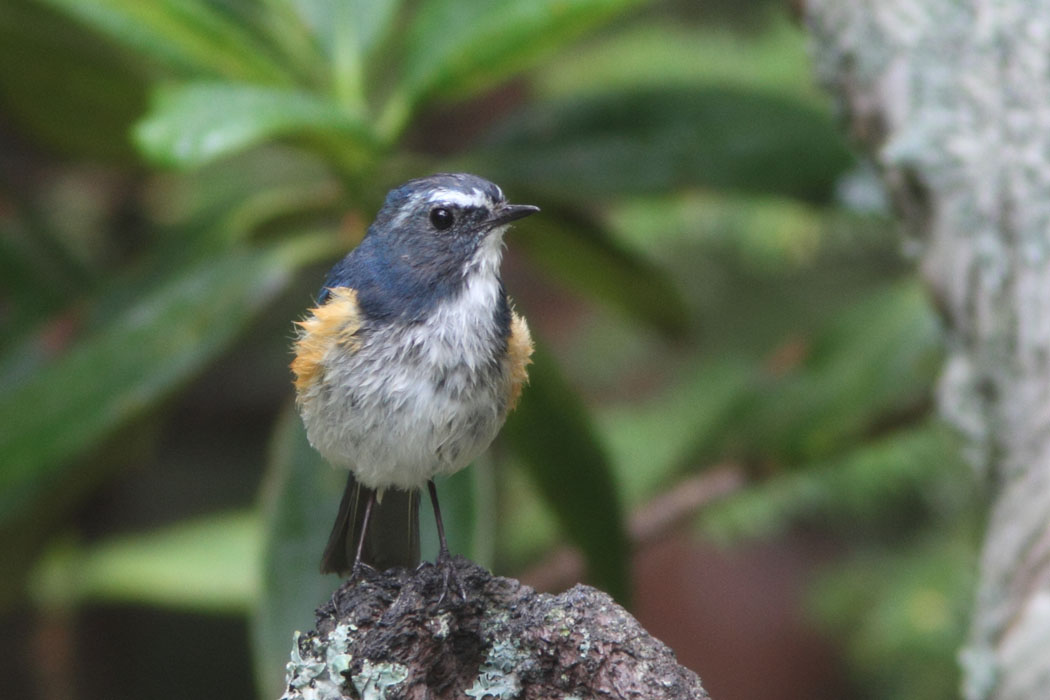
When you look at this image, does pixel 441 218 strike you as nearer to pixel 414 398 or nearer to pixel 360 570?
pixel 414 398

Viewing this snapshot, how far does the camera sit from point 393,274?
6.48ft

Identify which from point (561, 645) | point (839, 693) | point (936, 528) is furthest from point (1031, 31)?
point (839, 693)

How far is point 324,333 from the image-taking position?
1.94m

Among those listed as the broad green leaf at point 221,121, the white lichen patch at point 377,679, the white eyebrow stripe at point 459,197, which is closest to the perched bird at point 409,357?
the white eyebrow stripe at point 459,197

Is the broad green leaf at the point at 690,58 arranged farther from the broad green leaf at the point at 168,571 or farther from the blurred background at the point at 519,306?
the broad green leaf at the point at 168,571

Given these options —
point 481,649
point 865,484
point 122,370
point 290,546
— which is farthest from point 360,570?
point 865,484

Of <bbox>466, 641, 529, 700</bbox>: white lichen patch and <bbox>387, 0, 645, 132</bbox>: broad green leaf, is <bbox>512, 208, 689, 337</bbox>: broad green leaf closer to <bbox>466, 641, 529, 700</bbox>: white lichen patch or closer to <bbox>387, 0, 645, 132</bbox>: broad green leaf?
<bbox>387, 0, 645, 132</bbox>: broad green leaf

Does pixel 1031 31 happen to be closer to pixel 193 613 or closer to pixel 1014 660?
pixel 1014 660

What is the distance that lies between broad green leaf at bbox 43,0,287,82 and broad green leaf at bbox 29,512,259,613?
4.80 feet

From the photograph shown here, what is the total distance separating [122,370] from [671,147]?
158cm

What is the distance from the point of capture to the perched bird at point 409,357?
73.6 inches

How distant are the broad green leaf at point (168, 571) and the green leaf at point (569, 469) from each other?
110 cm

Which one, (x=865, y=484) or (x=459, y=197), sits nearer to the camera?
(x=459, y=197)

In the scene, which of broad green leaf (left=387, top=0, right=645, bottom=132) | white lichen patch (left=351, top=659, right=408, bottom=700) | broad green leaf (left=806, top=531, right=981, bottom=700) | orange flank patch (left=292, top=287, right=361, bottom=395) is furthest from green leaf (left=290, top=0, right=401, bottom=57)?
broad green leaf (left=806, top=531, right=981, bottom=700)
